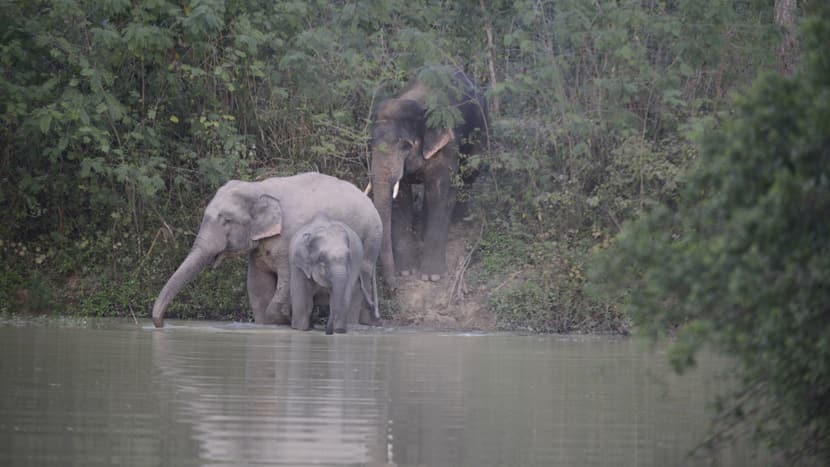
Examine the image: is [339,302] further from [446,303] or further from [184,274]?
[446,303]

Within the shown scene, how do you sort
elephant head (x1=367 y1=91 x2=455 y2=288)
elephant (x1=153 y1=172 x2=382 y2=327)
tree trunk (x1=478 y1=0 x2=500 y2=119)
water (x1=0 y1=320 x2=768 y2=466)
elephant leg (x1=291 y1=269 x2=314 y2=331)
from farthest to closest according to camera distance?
tree trunk (x1=478 y1=0 x2=500 y2=119) < elephant head (x1=367 y1=91 x2=455 y2=288) < elephant (x1=153 y1=172 x2=382 y2=327) < elephant leg (x1=291 y1=269 x2=314 y2=331) < water (x1=0 y1=320 x2=768 y2=466)

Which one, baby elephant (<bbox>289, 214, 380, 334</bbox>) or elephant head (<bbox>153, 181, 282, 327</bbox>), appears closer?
baby elephant (<bbox>289, 214, 380, 334</bbox>)

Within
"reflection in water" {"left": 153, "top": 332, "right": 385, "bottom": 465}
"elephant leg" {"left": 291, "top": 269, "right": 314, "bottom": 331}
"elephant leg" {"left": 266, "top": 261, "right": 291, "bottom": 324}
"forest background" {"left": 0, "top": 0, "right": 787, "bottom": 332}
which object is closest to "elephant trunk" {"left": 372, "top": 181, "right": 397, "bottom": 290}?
"forest background" {"left": 0, "top": 0, "right": 787, "bottom": 332}

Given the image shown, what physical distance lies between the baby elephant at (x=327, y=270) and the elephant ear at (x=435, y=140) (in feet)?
6.79

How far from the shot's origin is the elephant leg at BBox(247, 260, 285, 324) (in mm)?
17859

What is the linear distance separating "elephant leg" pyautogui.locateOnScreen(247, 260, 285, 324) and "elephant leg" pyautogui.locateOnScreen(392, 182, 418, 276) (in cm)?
214

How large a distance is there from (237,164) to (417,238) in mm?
2849

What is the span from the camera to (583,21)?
1822 cm

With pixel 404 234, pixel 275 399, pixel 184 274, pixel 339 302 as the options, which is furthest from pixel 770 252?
pixel 404 234

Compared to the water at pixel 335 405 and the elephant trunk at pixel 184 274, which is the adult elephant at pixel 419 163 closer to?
the elephant trunk at pixel 184 274

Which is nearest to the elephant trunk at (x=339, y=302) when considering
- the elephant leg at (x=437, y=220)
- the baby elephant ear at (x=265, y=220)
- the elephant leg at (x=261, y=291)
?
the elephant leg at (x=261, y=291)

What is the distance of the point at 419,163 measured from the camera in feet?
63.6

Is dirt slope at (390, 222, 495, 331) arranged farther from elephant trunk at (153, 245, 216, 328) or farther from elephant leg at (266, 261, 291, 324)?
elephant trunk at (153, 245, 216, 328)

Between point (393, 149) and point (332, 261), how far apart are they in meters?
2.71
